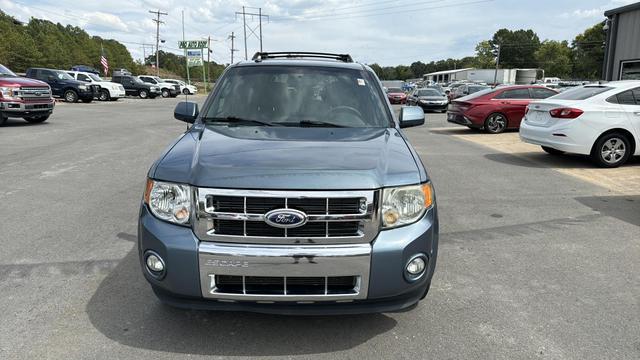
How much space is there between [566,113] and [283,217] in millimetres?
8088

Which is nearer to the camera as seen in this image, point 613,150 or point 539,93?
point 613,150

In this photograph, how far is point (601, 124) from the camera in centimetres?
898

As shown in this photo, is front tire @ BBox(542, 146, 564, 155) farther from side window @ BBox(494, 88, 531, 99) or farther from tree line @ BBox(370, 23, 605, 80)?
tree line @ BBox(370, 23, 605, 80)

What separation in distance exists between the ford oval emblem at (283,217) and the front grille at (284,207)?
0.08ft

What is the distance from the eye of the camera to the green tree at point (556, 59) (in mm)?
103750

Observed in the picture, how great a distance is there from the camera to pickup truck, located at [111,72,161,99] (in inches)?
1647

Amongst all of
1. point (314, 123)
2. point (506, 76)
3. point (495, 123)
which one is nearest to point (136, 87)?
point (495, 123)

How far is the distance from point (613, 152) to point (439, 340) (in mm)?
7796

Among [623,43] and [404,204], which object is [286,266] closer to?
[404,204]

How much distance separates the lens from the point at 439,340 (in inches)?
123

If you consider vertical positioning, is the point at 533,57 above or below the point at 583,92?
above

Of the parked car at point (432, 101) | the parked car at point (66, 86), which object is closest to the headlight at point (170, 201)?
the parked car at point (432, 101)

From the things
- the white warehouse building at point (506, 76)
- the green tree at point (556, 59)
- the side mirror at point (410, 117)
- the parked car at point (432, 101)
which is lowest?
the side mirror at point (410, 117)

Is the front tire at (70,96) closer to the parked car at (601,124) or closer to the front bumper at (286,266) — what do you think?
the parked car at (601,124)
